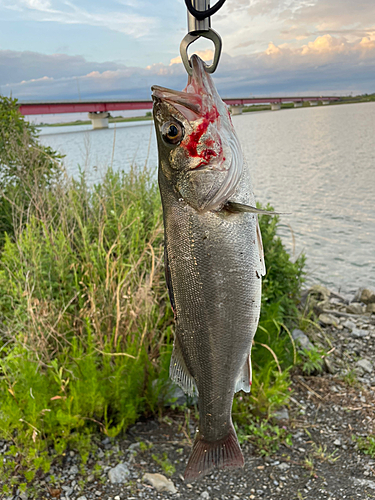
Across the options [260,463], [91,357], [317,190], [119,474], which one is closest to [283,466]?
[260,463]

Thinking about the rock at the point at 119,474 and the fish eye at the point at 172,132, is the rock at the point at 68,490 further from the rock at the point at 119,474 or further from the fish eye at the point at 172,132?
the fish eye at the point at 172,132

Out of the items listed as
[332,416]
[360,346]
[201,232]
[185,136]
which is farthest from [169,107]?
[360,346]

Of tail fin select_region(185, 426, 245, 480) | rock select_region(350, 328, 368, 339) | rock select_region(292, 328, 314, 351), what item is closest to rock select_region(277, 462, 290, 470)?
rock select_region(292, 328, 314, 351)

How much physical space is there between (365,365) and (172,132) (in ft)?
14.4

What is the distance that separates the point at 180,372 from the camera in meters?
1.71

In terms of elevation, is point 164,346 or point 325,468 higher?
point 164,346

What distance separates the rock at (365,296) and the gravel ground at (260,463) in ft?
8.18

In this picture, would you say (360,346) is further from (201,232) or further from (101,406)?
(201,232)

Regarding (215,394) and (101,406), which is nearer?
(215,394)

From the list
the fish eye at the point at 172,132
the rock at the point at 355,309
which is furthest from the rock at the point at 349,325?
the fish eye at the point at 172,132

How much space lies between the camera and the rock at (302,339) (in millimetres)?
4688

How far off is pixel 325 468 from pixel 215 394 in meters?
2.31

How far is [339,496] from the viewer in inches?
124

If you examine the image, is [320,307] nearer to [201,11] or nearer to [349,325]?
[349,325]
